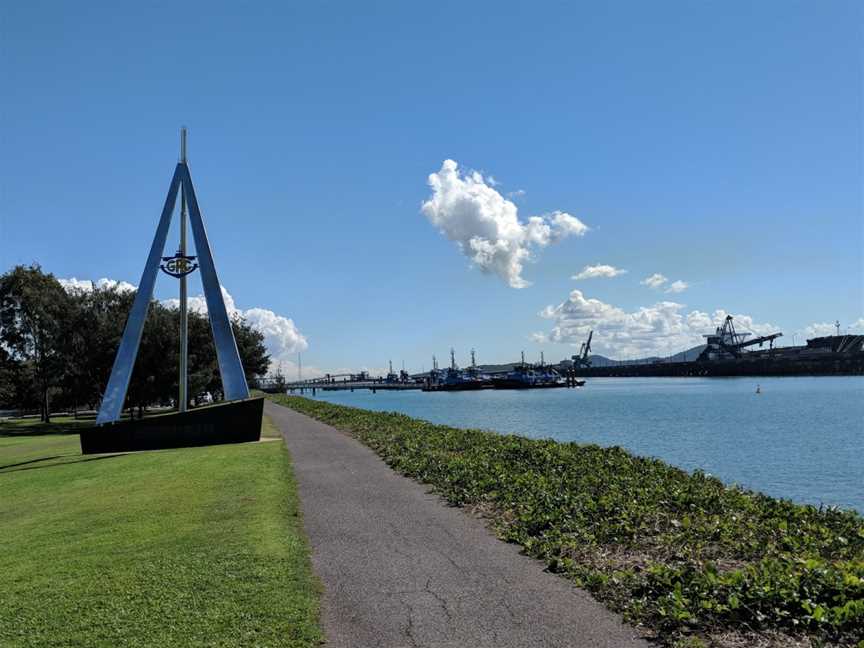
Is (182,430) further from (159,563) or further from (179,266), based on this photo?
(159,563)

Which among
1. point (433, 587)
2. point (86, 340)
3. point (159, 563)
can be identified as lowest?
point (433, 587)

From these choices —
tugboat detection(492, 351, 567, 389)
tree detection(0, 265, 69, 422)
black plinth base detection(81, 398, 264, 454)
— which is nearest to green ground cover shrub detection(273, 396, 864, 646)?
black plinth base detection(81, 398, 264, 454)

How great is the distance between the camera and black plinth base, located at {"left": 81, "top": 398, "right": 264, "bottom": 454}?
2455 centimetres

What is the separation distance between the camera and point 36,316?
51.6 m

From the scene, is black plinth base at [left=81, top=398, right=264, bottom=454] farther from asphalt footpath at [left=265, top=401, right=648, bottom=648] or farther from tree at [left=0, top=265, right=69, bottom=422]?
tree at [left=0, top=265, right=69, bottom=422]

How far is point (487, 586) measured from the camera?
23.7 feet

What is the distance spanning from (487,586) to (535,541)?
1.74 meters

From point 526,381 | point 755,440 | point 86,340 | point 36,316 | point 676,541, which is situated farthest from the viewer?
point 526,381

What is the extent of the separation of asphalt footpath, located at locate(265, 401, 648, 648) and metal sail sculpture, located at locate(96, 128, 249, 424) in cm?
1627

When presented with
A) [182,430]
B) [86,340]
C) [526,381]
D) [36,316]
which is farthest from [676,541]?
[526,381]

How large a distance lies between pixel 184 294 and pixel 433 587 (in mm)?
24607

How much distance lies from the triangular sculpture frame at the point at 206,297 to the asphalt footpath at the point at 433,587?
16.2m

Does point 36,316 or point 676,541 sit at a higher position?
point 36,316

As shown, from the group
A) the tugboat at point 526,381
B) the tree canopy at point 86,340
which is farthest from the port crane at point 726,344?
the tree canopy at point 86,340
